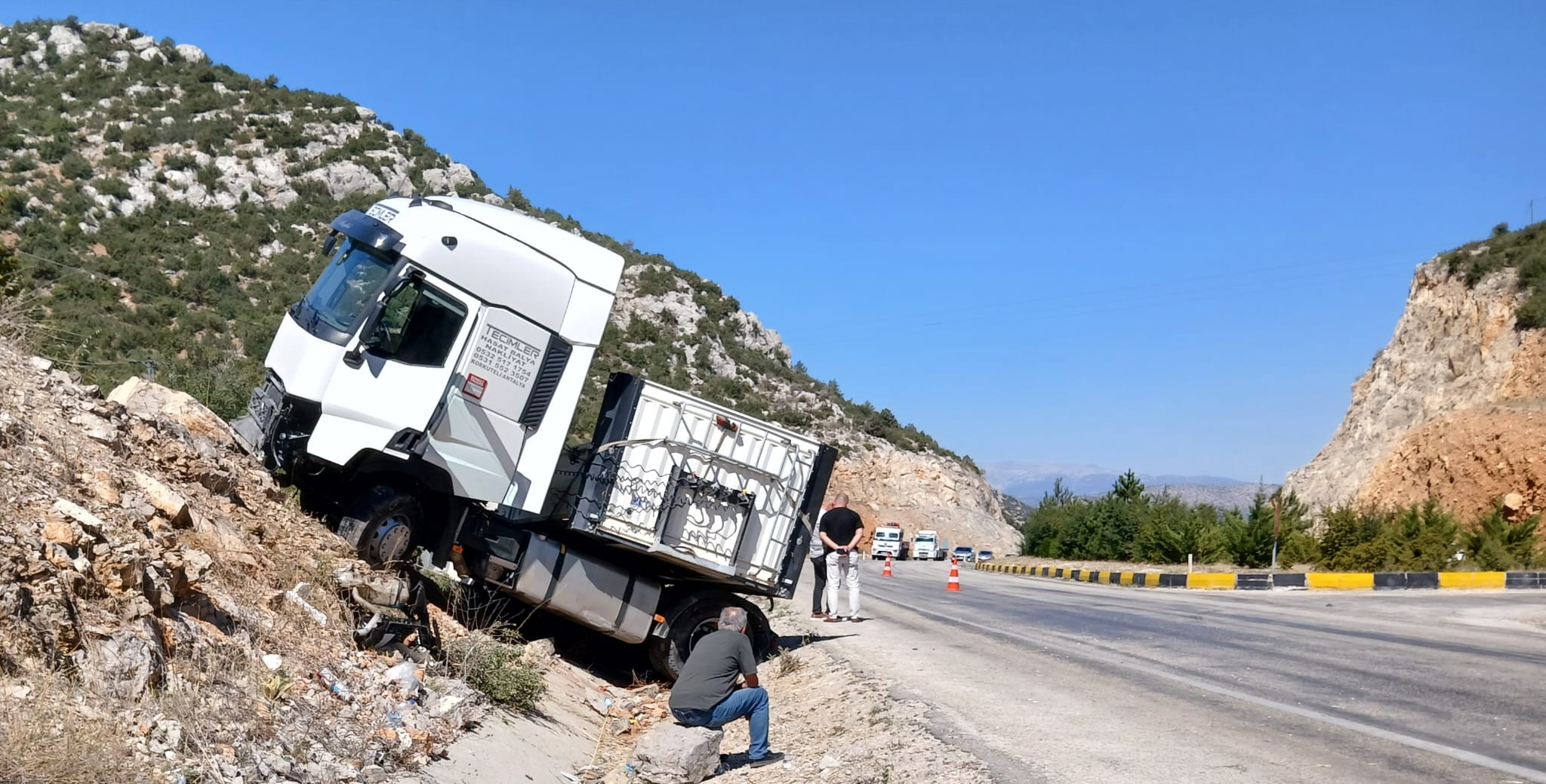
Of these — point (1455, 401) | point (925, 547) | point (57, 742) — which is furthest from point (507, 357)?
point (925, 547)

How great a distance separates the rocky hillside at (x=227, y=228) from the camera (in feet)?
107

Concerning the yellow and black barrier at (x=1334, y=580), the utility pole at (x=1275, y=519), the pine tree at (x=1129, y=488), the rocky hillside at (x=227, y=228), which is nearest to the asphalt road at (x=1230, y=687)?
the yellow and black barrier at (x=1334, y=580)

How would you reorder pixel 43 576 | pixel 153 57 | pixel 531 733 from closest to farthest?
pixel 43 576, pixel 531 733, pixel 153 57

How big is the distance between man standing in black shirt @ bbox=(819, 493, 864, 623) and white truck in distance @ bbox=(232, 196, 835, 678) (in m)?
2.58

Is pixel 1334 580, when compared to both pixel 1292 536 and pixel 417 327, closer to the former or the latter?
pixel 1292 536

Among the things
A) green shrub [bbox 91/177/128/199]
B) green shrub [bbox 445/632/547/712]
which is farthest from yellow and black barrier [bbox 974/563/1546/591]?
green shrub [bbox 91/177/128/199]

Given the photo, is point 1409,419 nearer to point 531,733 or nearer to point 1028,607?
point 1028,607

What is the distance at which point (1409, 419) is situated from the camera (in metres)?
35.4

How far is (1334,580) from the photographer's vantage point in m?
21.0

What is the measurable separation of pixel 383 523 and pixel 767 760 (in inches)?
160

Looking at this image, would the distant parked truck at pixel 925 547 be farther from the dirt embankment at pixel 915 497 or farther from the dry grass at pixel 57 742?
the dry grass at pixel 57 742

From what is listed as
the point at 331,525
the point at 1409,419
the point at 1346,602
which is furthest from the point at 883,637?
the point at 1409,419

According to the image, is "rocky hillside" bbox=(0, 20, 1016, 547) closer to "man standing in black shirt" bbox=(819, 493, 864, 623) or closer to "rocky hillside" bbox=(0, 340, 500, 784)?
"man standing in black shirt" bbox=(819, 493, 864, 623)

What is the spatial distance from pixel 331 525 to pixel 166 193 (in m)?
40.3
